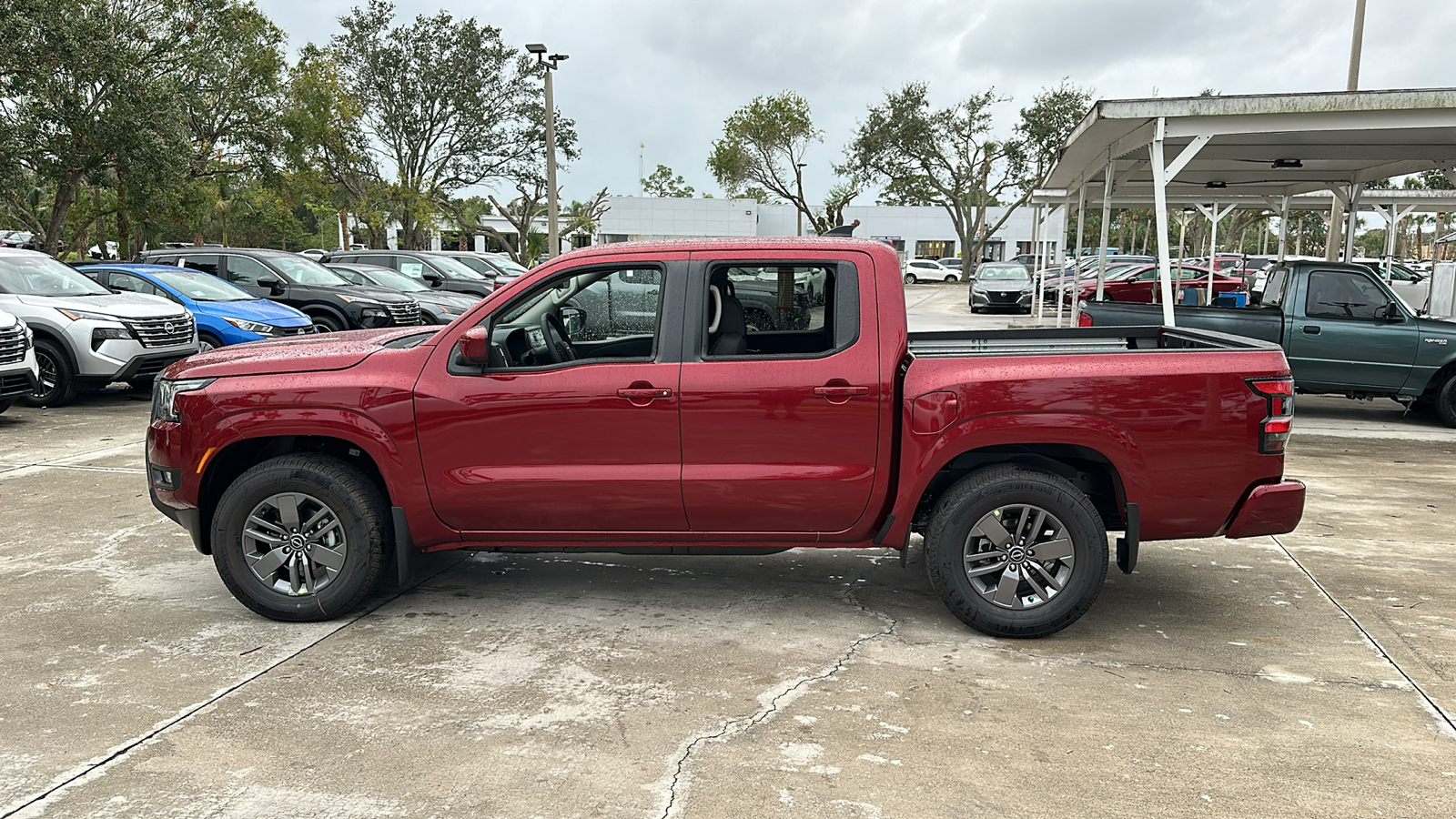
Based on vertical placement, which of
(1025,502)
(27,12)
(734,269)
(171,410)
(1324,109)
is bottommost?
(1025,502)

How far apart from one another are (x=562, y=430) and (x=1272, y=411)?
3.04 m

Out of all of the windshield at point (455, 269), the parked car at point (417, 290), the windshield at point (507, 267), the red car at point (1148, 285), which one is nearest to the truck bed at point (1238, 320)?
the red car at point (1148, 285)

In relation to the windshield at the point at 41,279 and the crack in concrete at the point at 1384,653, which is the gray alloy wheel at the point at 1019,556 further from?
the windshield at the point at 41,279

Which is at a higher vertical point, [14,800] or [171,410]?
[171,410]

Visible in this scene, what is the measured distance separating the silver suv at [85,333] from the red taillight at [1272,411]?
11.0 m

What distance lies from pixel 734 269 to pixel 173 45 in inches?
830

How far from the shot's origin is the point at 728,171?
52.7 meters

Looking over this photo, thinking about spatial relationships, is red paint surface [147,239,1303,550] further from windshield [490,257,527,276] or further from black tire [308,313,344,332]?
windshield [490,257,527,276]

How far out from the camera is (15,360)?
33.6ft

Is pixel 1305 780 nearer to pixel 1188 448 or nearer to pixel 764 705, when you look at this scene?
pixel 1188 448

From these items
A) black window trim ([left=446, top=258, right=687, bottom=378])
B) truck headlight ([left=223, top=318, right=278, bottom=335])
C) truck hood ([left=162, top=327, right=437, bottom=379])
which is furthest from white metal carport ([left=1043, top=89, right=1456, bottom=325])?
truck headlight ([left=223, top=318, right=278, bottom=335])

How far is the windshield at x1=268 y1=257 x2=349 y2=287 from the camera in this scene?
15914mm

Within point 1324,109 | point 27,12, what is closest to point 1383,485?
point 1324,109

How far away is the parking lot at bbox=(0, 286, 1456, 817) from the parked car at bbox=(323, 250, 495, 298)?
13847 millimetres
